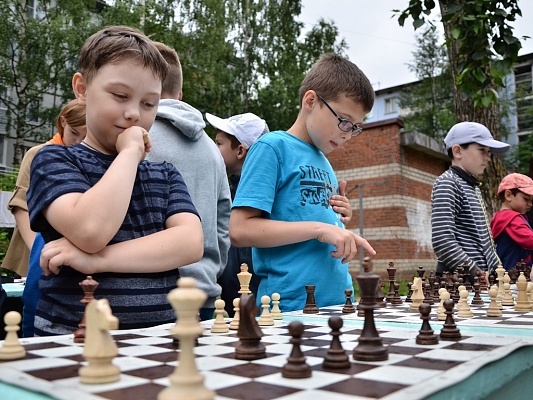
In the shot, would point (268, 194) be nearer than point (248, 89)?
Yes

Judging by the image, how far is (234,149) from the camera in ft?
12.1

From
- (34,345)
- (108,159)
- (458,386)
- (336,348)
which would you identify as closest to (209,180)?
(108,159)

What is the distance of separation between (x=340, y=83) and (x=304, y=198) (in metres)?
0.57

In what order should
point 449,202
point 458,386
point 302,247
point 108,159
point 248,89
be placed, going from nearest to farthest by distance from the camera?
1. point 458,386
2. point 108,159
3. point 302,247
4. point 449,202
5. point 248,89

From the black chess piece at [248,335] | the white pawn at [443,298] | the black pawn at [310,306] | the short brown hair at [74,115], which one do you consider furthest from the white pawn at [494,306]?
the short brown hair at [74,115]

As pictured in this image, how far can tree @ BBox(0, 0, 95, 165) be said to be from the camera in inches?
640

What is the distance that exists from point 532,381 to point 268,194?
4.17 ft

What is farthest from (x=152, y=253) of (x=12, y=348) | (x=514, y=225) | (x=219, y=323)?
(x=514, y=225)

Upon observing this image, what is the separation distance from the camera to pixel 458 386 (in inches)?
32.3

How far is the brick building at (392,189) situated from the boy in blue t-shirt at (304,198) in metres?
10.9

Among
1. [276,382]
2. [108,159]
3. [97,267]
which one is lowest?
[276,382]

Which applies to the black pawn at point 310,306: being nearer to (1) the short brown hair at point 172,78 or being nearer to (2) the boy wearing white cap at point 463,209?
(1) the short brown hair at point 172,78

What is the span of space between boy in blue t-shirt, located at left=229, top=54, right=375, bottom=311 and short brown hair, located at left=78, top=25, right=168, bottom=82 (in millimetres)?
672

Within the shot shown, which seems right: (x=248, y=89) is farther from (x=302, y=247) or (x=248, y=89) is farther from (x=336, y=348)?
(x=336, y=348)
